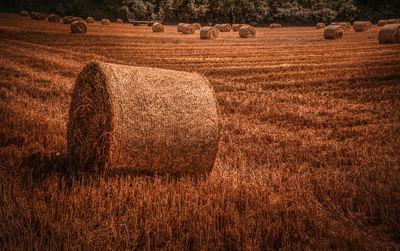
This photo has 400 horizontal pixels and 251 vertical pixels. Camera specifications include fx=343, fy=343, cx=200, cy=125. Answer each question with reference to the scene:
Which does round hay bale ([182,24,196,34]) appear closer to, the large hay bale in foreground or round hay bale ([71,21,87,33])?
round hay bale ([71,21,87,33])

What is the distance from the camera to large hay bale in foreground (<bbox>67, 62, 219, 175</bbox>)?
4598 mm

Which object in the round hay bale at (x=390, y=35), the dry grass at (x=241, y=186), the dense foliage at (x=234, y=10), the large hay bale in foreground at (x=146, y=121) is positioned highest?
the dense foliage at (x=234, y=10)

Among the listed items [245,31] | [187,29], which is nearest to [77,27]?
[187,29]

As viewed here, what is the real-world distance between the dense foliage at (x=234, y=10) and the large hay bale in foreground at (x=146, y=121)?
209 feet

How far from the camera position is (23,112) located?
8102 millimetres

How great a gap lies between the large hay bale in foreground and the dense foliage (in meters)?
63.6

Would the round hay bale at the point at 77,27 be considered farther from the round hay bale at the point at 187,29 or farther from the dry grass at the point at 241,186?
the dry grass at the point at 241,186

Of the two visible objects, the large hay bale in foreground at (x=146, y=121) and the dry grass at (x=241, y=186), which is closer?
the dry grass at (x=241, y=186)

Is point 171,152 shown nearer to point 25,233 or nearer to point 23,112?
point 25,233

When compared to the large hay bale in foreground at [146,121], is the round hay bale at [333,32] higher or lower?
higher

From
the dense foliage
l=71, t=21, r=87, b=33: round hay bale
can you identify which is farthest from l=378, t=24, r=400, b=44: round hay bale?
the dense foliage

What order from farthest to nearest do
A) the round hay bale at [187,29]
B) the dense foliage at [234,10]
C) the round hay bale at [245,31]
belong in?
the dense foliage at [234,10] → the round hay bale at [187,29] → the round hay bale at [245,31]

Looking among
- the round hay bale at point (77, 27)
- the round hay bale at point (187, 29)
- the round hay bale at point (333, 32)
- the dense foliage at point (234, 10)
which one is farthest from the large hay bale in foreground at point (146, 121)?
the dense foliage at point (234, 10)

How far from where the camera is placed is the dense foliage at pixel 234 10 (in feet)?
209
